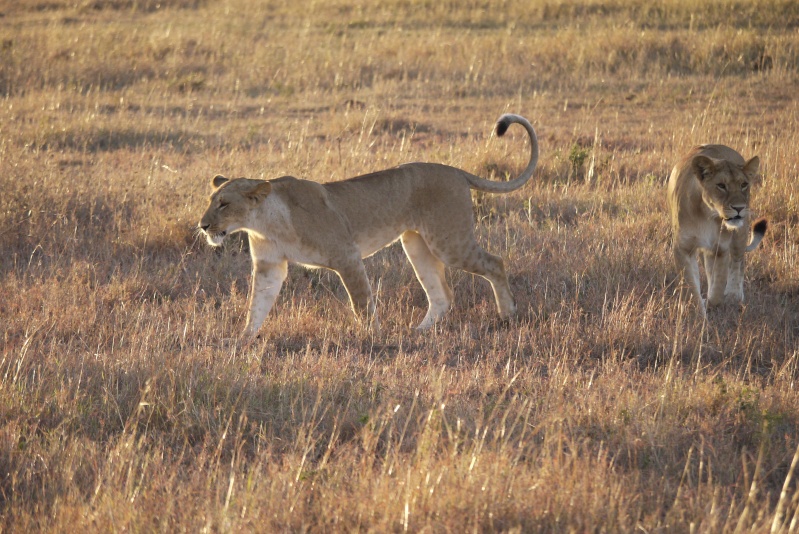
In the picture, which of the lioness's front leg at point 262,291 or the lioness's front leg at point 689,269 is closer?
the lioness's front leg at point 262,291

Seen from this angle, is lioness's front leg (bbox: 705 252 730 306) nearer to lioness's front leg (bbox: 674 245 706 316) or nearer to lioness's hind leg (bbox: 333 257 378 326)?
lioness's front leg (bbox: 674 245 706 316)

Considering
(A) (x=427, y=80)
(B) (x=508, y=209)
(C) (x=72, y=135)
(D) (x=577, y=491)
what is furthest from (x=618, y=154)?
(D) (x=577, y=491)

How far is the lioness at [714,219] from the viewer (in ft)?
17.2

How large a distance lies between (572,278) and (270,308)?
2.00 metres

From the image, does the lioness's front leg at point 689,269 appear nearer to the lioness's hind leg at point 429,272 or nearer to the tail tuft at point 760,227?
the tail tuft at point 760,227

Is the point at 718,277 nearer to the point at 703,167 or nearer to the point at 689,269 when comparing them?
the point at 689,269

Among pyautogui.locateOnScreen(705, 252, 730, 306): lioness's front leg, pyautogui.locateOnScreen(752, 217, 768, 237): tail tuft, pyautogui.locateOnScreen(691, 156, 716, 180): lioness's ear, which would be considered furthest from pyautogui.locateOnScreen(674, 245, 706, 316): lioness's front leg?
pyautogui.locateOnScreen(752, 217, 768, 237): tail tuft

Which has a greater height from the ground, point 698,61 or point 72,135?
point 698,61

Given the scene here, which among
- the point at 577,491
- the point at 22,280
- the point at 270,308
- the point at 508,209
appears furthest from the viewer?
the point at 508,209

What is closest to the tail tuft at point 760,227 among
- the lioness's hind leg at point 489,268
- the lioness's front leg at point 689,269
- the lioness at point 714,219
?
the lioness at point 714,219

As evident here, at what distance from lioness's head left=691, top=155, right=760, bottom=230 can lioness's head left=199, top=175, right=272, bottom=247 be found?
2.48 meters

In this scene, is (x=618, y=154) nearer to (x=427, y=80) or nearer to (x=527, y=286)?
(x=527, y=286)

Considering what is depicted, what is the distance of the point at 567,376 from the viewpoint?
4.29 metres

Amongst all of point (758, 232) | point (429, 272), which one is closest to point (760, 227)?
point (758, 232)
